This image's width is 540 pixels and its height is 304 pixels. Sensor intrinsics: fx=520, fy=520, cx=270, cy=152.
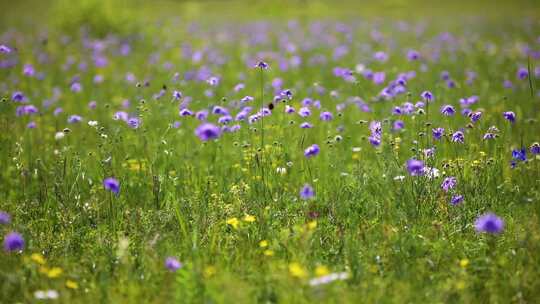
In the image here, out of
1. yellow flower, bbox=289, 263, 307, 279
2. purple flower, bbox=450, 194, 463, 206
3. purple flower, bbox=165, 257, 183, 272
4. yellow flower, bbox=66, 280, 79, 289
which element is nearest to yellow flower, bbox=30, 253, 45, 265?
yellow flower, bbox=66, 280, 79, 289

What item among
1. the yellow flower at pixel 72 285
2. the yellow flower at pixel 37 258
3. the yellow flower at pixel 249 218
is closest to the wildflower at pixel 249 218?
the yellow flower at pixel 249 218

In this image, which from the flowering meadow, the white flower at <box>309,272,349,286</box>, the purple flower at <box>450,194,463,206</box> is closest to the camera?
the white flower at <box>309,272,349,286</box>

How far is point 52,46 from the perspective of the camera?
11047mm

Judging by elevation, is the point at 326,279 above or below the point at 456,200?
below

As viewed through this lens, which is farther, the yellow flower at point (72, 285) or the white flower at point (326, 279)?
the yellow flower at point (72, 285)

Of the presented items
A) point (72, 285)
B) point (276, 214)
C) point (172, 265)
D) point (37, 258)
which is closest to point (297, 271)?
point (172, 265)

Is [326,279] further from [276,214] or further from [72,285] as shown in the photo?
[72,285]

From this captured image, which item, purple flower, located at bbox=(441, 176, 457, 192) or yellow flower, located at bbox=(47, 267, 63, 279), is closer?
yellow flower, located at bbox=(47, 267, 63, 279)

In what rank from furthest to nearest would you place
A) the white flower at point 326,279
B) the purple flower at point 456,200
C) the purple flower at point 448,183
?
the purple flower at point 448,183 < the purple flower at point 456,200 < the white flower at point 326,279

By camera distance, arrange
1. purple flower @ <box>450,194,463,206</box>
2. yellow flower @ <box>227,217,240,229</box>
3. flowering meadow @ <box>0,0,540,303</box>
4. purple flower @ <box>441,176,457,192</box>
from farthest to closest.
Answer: purple flower @ <box>441,176,457,192</box>
purple flower @ <box>450,194,463,206</box>
yellow flower @ <box>227,217,240,229</box>
flowering meadow @ <box>0,0,540,303</box>

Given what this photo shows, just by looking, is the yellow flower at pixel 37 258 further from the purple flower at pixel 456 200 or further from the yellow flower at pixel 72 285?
the purple flower at pixel 456 200

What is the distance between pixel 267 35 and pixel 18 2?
26.8 m

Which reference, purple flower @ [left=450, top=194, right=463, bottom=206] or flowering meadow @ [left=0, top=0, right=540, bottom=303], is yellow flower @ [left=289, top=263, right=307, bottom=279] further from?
purple flower @ [left=450, top=194, right=463, bottom=206]

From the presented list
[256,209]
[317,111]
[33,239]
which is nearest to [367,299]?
[256,209]
